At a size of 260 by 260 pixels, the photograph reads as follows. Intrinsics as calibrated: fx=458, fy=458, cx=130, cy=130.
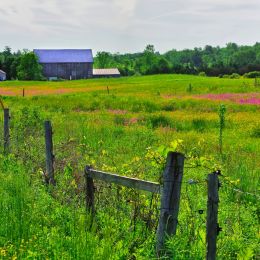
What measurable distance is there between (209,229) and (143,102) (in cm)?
2409

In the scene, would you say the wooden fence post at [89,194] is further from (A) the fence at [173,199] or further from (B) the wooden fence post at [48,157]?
(B) the wooden fence post at [48,157]

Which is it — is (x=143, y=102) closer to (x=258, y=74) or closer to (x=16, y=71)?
(x=258, y=74)

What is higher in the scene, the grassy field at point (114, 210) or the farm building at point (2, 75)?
the farm building at point (2, 75)

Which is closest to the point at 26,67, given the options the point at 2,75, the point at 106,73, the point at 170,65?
the point at 2,75

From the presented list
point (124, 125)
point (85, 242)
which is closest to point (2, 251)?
point (85, 242)

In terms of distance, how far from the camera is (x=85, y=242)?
17.6ft

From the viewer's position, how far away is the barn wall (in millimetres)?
137625

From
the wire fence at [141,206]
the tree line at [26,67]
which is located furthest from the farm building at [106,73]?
the wire fence at [141,206]

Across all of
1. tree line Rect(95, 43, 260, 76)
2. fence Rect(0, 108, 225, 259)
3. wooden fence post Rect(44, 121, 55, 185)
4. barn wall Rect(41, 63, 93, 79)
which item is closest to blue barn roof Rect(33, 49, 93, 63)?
barn wall Rect(41, 63, 93, 79)

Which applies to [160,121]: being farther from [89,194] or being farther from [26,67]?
[26,67]

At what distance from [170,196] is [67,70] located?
13652 centimetres

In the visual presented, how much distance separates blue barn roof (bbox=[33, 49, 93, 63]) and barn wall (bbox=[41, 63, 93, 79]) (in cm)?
124

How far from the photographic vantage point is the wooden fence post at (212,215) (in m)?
4.42

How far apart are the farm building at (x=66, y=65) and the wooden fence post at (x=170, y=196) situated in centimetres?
13451
